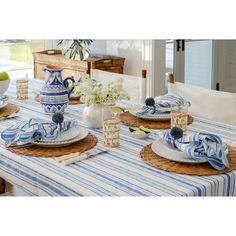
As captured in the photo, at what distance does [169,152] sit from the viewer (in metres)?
1.47

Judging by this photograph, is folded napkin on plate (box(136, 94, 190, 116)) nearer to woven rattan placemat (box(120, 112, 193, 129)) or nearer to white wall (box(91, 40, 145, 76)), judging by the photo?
woven rattan placemat (box(120, 112, 193, 129))

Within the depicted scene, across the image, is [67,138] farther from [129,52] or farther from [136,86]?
[129,52]

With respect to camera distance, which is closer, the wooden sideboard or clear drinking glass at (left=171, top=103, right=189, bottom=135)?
clear drinking glass at (left=171, top=103, right=189, bottom=135)

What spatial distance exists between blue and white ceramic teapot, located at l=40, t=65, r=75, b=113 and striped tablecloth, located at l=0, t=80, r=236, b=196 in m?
0.40

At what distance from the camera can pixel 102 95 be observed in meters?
1.80

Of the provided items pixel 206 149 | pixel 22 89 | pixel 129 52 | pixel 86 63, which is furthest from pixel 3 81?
pixel 129 52

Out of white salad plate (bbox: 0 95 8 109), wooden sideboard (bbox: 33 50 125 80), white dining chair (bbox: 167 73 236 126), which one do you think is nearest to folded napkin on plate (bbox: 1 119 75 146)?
white salad plate (bbox: 0 95 8 109)

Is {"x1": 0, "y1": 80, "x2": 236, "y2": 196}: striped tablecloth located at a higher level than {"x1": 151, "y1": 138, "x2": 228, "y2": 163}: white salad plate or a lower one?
lower

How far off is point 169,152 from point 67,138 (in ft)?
1.22

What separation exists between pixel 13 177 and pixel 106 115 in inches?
19.8

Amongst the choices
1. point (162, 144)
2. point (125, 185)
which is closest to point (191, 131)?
point (162, 144)

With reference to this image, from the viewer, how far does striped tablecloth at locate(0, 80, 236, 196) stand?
124cm

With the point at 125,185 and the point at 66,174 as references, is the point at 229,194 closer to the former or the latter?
the point at 125,185

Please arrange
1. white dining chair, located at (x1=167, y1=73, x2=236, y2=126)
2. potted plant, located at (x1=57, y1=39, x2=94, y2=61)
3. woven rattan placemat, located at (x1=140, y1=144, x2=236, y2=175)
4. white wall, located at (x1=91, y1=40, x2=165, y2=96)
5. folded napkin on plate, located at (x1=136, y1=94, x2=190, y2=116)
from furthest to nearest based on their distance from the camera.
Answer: potted plant, located at (x1=57, y1=39, x2=94, y2=61)
white wall, located at (x1=91, y1=40, x2=165, y2=96)
white dining chair, located at (x1=167, y1=73, x2=236, y2=126)
folded napkin on plate, located at (x1=136, y1=94, x2=190, y2=116)
woven rattan placemat, located at (x1=140, y1=144, x2=236, y2=175)
